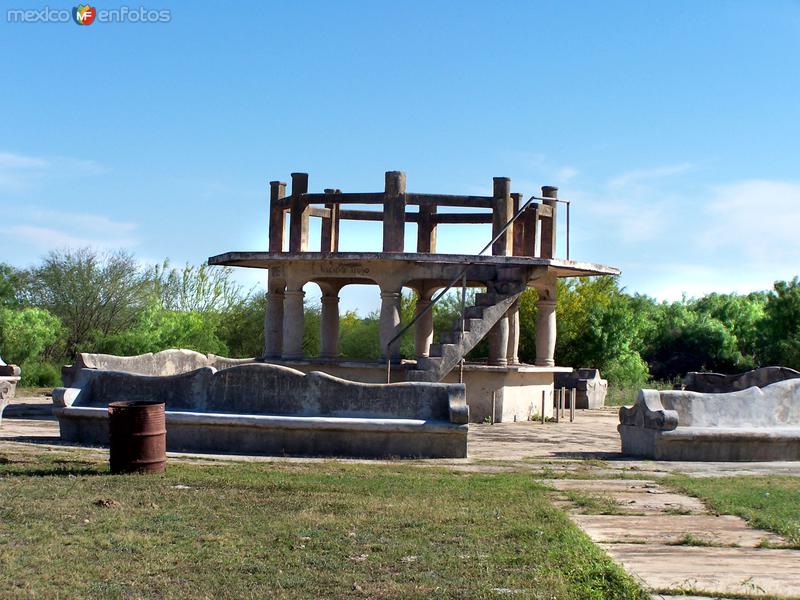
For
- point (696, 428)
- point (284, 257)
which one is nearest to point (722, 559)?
point (696, 428)

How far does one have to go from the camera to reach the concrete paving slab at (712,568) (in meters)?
7.03

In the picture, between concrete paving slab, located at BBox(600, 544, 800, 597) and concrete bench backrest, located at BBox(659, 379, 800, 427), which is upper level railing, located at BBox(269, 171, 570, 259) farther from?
concrete paving slab, located at BBox(600, 544, 800, 597)

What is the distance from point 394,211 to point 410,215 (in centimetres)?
490

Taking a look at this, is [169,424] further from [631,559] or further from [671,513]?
[631,559]

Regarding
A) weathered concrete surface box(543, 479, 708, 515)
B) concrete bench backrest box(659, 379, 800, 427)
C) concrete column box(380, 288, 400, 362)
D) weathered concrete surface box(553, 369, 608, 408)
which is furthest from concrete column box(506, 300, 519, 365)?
weathered concrete surface box(543, 479, 708, 515)

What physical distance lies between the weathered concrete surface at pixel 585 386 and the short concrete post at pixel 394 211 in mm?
9806

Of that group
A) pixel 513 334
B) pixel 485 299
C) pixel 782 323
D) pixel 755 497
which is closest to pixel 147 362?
pixel 485 299

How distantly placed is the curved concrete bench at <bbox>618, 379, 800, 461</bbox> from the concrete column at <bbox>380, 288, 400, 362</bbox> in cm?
577

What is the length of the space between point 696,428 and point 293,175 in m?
10.9

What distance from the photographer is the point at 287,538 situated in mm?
8297

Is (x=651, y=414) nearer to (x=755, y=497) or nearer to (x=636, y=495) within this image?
(x=636, y=495)

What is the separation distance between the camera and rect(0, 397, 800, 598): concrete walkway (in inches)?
292

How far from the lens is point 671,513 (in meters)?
10.1

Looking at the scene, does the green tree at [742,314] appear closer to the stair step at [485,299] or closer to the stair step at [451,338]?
the stair step at [485,299]
